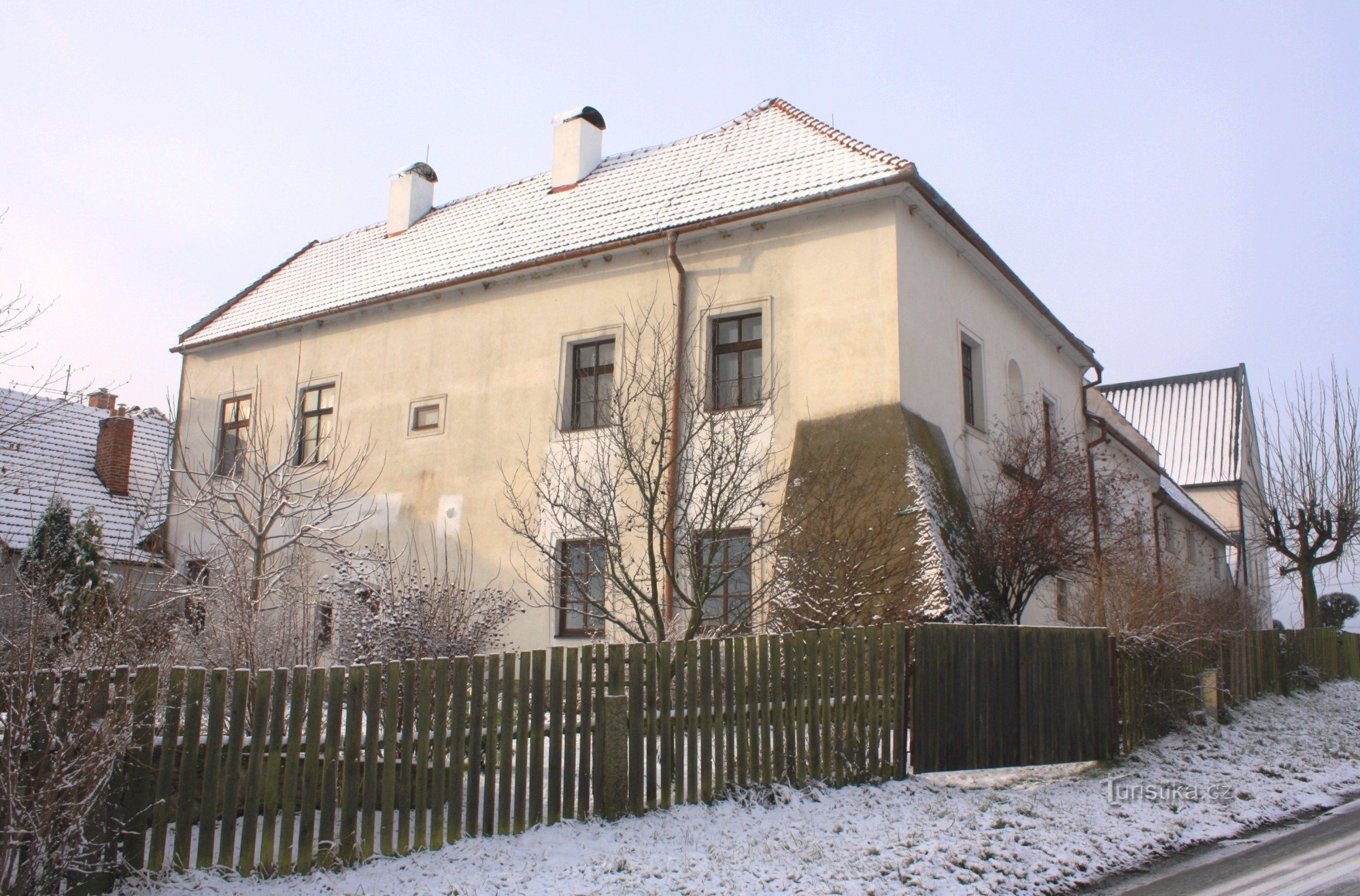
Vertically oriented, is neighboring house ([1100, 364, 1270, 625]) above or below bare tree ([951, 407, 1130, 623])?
above

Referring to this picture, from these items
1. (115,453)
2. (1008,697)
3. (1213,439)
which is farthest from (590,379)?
(1213,439)

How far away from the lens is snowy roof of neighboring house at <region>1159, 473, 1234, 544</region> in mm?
27219

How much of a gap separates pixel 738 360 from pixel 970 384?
411 centimetres

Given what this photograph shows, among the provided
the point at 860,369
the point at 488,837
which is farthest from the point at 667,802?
the point at 860,369

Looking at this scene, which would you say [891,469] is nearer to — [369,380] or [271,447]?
[369,380]

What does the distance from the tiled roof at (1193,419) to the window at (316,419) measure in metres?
28.8

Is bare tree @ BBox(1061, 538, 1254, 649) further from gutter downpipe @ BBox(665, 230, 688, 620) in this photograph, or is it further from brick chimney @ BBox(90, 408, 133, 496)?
brick chimney @ BBox(90, 408, 133, 496)

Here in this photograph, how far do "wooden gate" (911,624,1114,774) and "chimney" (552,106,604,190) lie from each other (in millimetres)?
12037

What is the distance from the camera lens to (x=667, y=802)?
7.02m

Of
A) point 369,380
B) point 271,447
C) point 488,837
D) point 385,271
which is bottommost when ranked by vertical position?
point 488,837

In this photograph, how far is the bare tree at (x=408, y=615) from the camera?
10742 millimetres

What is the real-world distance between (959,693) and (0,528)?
60.4ft

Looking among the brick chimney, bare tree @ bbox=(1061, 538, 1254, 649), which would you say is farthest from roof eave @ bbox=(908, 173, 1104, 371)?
the brick chimney

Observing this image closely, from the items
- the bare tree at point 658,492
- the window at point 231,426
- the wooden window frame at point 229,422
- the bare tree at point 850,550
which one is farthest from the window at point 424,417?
the bare tree at point 850,550
